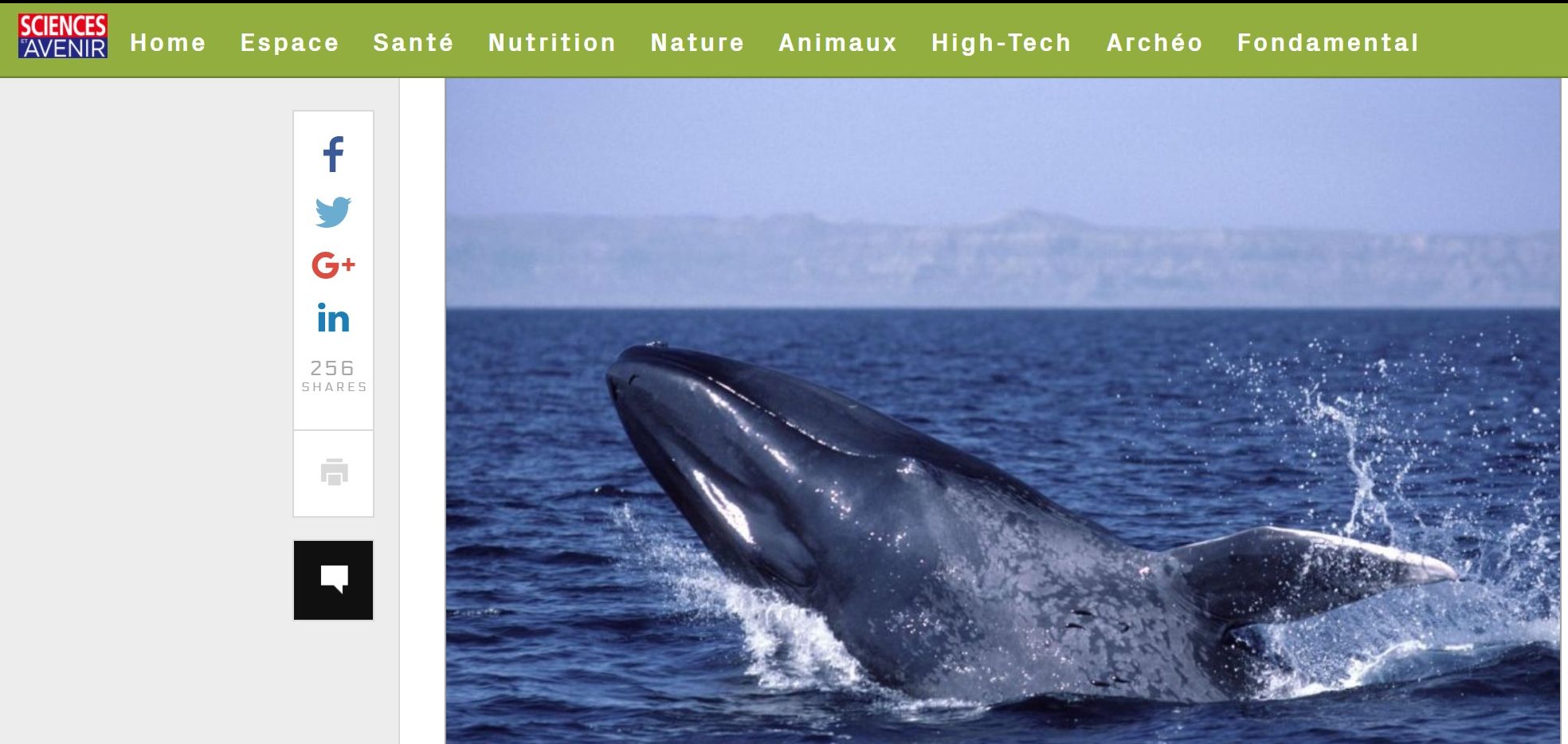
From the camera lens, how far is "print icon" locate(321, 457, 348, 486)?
11867 millimetres

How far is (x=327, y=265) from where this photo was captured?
1224 cm

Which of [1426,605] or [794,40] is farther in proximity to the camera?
[1426,605]

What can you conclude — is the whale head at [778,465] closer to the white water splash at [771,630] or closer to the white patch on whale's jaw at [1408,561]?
the white water splash at [771,630]

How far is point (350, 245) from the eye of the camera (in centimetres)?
1230

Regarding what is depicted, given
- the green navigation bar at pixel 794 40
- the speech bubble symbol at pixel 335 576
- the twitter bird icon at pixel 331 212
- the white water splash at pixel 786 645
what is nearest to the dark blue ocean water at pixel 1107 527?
the white water splash at pixel 786 645

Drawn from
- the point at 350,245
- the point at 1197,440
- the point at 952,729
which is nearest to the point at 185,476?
the point at 350,245

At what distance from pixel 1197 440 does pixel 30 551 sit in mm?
22247

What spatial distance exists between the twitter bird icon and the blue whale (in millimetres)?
2509

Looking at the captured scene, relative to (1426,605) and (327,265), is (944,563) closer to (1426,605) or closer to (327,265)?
(327,265)

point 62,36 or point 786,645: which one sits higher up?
point 62,36

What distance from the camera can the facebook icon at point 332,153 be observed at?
40.8 feet

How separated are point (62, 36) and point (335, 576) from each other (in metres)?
4.32

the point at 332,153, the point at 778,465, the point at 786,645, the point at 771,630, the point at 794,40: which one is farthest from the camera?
the point at 771,630

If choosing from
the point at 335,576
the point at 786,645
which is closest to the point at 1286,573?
the point at 786,645
